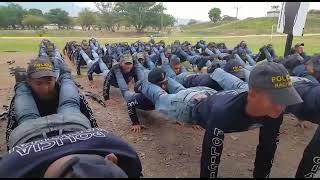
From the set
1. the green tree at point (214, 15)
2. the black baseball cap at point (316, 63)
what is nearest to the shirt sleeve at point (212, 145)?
the black baseball cap at point (316, 63)

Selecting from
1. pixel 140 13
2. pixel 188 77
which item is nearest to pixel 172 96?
pixel 188 77

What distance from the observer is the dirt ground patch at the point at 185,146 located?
13.3 ft

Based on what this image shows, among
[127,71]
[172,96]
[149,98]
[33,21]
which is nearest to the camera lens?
[172,96]

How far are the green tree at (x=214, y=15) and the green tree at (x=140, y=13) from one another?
12316 mm

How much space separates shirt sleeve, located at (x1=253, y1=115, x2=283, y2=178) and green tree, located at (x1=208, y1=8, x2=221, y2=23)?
225 ft

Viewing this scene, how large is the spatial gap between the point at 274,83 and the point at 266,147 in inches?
34.8

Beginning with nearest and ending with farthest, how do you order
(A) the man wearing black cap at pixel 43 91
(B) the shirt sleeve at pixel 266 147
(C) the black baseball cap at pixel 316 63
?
(B) the shirt sleeve at pixel 266 147, (A) the man wearing black cap at pixel 43 91, (C) the black baseball cap at pixel 316 63

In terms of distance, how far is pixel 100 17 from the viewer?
6612 cm

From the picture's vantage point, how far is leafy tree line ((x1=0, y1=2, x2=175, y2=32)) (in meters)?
53.8

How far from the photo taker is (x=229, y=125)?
2.83 m

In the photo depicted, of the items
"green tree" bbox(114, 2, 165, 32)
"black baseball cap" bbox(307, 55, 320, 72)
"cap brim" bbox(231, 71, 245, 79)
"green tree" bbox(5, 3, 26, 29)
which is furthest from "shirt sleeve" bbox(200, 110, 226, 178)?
"green tree" bbox(5, 3, 26, 29)

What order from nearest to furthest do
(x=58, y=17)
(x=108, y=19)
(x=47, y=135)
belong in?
(x=47, y=135) → (x=58, y=17) → (x=108, y=19)

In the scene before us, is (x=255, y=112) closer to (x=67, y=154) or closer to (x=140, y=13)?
(x=67, y=154)

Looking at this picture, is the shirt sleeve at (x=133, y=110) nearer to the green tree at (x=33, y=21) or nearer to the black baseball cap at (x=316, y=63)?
the black baseball cap at (x=316, y=63)
